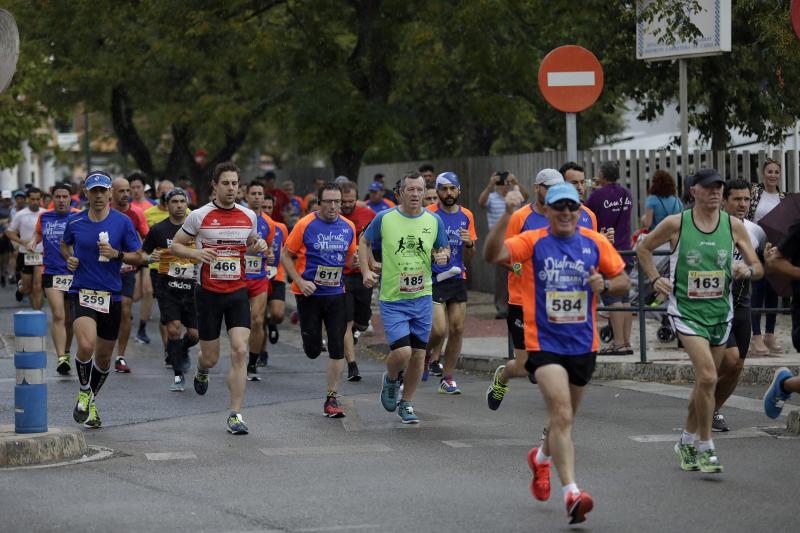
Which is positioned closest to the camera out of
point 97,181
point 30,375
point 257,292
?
point 30,375

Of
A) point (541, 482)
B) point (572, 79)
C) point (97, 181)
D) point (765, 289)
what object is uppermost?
point (572, 79)

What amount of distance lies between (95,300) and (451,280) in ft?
10.9

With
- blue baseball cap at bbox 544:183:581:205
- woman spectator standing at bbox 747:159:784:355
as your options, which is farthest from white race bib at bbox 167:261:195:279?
blue baseball cap at bbox 544:183:581:205

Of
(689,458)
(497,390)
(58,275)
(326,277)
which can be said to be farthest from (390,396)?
(58,275)

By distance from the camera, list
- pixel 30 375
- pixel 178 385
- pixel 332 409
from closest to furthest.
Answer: pixel 30 375 → pixel 332 409 → pixel 178 385

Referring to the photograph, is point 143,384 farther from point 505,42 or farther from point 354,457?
point 505,42

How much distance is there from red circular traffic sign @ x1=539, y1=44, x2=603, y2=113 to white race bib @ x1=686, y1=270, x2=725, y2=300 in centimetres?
562

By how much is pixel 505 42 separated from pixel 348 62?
2593 millimetres

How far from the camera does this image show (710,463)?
9.02 metres

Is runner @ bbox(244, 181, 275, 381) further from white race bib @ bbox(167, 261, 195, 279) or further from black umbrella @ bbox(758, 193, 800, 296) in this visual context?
black umbrella @ bbox(758, 193, 800, 296)

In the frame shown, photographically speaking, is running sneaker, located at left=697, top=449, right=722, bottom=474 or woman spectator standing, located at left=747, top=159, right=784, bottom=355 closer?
running sneaker, located at left=697, top=449, right=722, bottom=474

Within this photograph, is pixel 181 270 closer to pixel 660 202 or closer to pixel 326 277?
pixel 326 277

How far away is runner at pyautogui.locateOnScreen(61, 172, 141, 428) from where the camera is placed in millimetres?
11625

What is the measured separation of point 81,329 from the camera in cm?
1163
